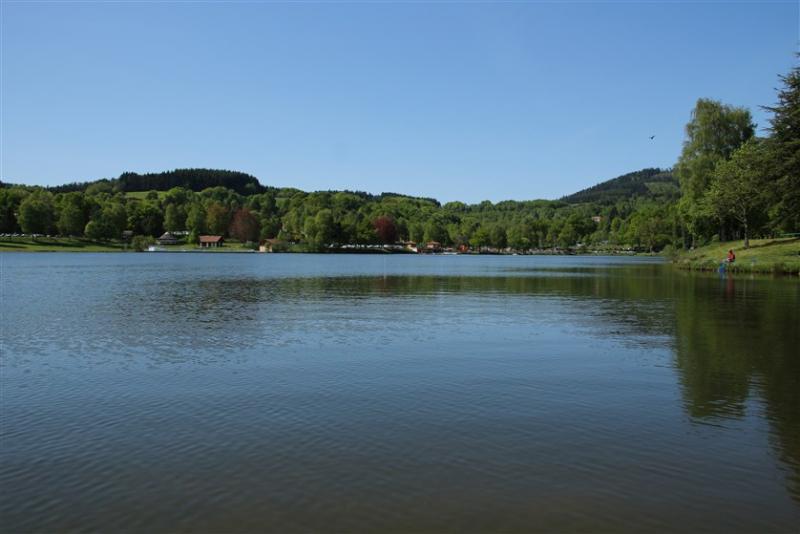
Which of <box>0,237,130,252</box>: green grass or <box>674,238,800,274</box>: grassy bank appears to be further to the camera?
<box>0,237,130,252</box>: green grass

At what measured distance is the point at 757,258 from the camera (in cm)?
6850

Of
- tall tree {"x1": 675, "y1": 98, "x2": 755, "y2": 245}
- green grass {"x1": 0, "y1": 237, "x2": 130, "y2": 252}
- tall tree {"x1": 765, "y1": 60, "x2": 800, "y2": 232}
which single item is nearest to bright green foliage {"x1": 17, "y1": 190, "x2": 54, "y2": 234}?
green grass {"x1": 0, "y1": 237, "x2": 130, "y2": 252}

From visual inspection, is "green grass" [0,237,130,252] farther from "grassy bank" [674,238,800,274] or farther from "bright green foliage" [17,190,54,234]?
"grassy bank" [674,238,800,274]

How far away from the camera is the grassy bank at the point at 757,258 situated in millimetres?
63844

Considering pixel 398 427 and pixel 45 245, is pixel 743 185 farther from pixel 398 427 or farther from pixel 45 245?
pixel 45 245

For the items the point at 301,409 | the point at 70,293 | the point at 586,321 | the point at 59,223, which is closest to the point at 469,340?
the point at 586,321

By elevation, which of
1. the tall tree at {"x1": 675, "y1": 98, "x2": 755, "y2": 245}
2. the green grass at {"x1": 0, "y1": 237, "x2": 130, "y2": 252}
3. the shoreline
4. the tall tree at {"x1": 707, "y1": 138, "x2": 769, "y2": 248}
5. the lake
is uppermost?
the tall tree at {"x1": 675, "y1": 98, "x2": 755, "y2": 245}

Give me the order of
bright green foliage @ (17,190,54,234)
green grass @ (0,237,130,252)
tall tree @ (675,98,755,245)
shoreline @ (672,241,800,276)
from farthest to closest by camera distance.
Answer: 1. bright green foliage @ (17,190,54,234)
2. green grass @ (0,237,130,252)
3. tall tree @ (675,98,755,245)
4. shoreline @ (672,241,800,276)

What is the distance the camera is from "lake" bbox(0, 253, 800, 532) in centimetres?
898

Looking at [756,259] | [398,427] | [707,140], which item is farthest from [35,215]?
[398,427]

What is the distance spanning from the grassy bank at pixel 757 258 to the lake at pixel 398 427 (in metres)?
42.5

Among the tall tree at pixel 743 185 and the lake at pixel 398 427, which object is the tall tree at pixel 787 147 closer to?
the tall tree at pixel 743 185

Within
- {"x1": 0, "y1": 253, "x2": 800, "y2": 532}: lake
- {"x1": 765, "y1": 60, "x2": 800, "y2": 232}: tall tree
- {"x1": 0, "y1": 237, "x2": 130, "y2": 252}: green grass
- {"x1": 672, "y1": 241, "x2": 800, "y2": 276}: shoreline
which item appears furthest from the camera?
{"x1": 0, "y1": 237, "x2": 130, "y2": 252}: green grass

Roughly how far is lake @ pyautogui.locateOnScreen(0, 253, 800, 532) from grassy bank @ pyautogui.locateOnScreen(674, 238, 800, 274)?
42.5m
